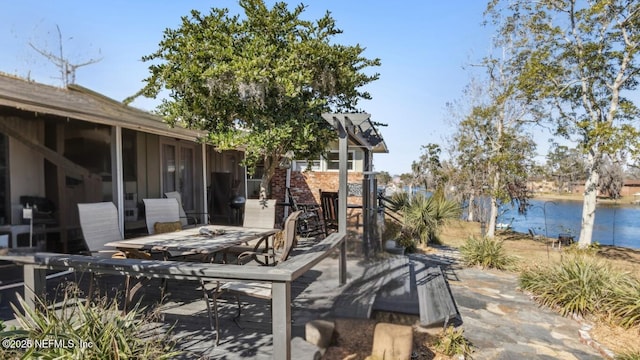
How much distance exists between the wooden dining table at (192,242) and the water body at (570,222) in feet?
30.0

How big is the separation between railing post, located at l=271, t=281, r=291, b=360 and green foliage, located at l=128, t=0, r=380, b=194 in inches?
161

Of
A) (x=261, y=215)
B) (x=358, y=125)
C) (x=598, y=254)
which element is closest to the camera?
(x=358, y=125)

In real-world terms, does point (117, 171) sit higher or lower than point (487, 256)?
higher

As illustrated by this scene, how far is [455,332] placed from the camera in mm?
3857

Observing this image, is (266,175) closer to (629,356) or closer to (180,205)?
(180,205)

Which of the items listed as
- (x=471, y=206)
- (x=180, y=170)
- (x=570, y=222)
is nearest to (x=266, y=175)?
(x=180, y=170)

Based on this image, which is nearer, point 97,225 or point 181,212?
point 97,225

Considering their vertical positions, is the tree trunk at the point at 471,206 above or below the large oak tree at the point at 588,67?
below

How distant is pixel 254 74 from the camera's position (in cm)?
577

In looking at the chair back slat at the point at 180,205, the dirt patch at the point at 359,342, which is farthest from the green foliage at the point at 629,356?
the chair back slat at the point at 180,205

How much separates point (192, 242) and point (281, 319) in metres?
2.49

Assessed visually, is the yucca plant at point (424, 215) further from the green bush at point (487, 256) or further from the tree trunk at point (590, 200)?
the tree trunk at point (590, 200)

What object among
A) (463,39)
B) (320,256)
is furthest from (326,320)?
(463,39)

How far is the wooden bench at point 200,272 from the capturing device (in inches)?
91.1
